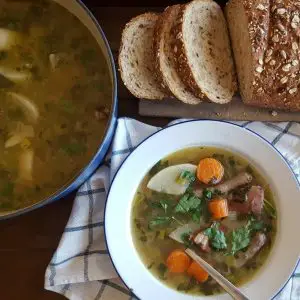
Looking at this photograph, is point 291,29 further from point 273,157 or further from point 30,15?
point 30,15

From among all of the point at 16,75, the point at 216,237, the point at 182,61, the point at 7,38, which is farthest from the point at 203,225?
the point at 7,38

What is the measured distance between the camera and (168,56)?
228cm

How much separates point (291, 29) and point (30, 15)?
968mm

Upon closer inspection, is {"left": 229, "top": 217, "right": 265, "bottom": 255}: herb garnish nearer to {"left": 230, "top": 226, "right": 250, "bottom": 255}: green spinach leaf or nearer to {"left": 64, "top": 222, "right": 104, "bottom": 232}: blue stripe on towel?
{"left": 230, "top": 226, "right": 250, "bottom": 255}: green spinach leaf

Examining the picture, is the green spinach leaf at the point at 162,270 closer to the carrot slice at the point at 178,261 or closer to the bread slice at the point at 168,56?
the carrot slice at the point at 178,261

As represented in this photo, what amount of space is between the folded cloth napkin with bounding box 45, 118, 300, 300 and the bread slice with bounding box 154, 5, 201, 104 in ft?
0.55

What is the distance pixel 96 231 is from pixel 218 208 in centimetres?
46

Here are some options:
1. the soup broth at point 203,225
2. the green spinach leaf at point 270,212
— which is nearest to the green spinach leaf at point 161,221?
the soup broth at point 203,225

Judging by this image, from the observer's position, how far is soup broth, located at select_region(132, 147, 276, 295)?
7.01 ft

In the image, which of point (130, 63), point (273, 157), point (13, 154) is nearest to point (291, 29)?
point (273, 157)

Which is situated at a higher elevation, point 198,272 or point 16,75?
point 16,75

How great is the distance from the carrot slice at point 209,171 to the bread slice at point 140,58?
32cm

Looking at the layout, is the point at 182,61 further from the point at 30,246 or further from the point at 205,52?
the point at 30,246

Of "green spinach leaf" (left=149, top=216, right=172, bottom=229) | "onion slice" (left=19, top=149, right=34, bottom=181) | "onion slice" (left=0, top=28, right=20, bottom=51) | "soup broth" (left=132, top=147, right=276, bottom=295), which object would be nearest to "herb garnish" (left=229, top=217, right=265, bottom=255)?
"soup broth" (left=132, top=147, right=276, bottom=295)
